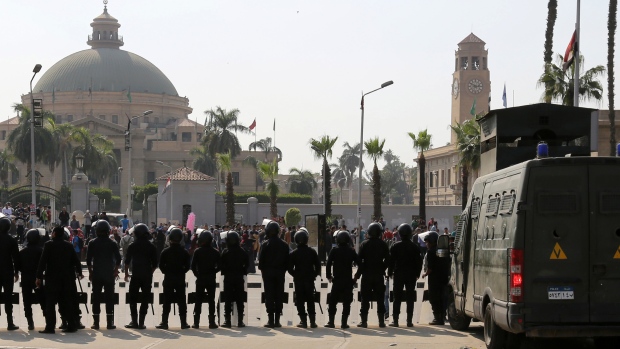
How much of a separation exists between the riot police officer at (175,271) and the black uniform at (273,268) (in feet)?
3.62

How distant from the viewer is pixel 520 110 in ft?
53.7

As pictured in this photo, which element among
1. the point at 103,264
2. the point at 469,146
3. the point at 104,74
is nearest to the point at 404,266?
the point at 103,264

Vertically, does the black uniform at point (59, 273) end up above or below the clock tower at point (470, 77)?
below

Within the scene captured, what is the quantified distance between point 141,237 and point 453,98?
97.9 meters

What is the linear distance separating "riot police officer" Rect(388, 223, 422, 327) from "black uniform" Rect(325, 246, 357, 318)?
0.59 meters

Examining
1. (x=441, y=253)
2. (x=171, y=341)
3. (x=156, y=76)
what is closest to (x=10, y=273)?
(x=171, y=341)

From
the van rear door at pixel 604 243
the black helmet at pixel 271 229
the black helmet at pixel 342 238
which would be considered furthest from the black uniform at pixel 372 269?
the van rear door at pixel 604 243

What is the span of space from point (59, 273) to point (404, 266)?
15.8 ft

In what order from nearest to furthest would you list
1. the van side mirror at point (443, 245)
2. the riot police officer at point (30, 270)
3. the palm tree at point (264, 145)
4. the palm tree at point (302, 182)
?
the van side mirror at point (443, 245) < the riot police officer at point (30, 270) < the palm tree at point (302, 182) < the palm tree at point (264, 145)

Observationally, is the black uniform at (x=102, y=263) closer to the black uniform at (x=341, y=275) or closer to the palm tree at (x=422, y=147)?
the black uniform at (x=341, y=275)

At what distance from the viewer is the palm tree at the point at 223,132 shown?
101375 mm

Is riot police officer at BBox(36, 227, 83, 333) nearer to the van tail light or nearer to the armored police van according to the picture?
the armored police van

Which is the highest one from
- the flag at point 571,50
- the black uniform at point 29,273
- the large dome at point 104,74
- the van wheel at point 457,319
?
the large dome at point 104,74

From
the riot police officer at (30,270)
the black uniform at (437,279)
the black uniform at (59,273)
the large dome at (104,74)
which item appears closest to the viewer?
the black uniform at (59,273)
